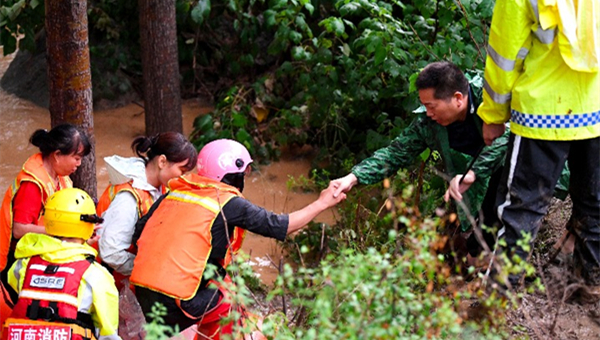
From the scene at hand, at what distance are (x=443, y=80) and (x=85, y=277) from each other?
1988mm

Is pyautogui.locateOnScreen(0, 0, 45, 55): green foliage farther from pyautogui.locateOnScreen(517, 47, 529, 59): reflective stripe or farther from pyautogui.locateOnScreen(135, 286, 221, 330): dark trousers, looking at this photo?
pyautogui.locateOnScreen(517, 47, 529, 59): reflective stripe

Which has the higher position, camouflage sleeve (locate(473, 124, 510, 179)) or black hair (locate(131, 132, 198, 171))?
camouflage sleeve (locate(473, 124, 510, 179))

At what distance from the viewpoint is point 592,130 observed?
3576 mm

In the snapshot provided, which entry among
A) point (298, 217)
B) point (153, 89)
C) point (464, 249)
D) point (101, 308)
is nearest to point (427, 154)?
point (464, 249)

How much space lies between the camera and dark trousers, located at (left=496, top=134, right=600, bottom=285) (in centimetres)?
361

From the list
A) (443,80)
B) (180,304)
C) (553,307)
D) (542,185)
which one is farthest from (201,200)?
(553,307)

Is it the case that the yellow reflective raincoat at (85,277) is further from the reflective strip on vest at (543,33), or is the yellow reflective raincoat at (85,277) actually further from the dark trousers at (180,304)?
the reflective strip on vest at (543,33)

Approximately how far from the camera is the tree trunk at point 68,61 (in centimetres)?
477

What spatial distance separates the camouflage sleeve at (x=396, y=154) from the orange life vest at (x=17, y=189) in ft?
5.45

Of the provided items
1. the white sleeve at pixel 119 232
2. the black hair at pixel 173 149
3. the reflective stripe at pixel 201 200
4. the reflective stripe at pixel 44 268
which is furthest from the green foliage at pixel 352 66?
the reflective stripe at pixel 44 268

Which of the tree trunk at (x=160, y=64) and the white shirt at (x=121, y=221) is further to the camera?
the tree trunk at (x=160, y=64)

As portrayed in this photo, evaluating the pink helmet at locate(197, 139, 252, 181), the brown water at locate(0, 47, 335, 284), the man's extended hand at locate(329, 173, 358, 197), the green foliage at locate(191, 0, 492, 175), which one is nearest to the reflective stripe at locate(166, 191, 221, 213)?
the pink helmet at locate(197, 139, 252, 181)

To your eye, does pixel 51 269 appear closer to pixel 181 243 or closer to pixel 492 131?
pixel 181 243

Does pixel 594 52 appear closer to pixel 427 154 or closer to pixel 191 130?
pixel 427 154
